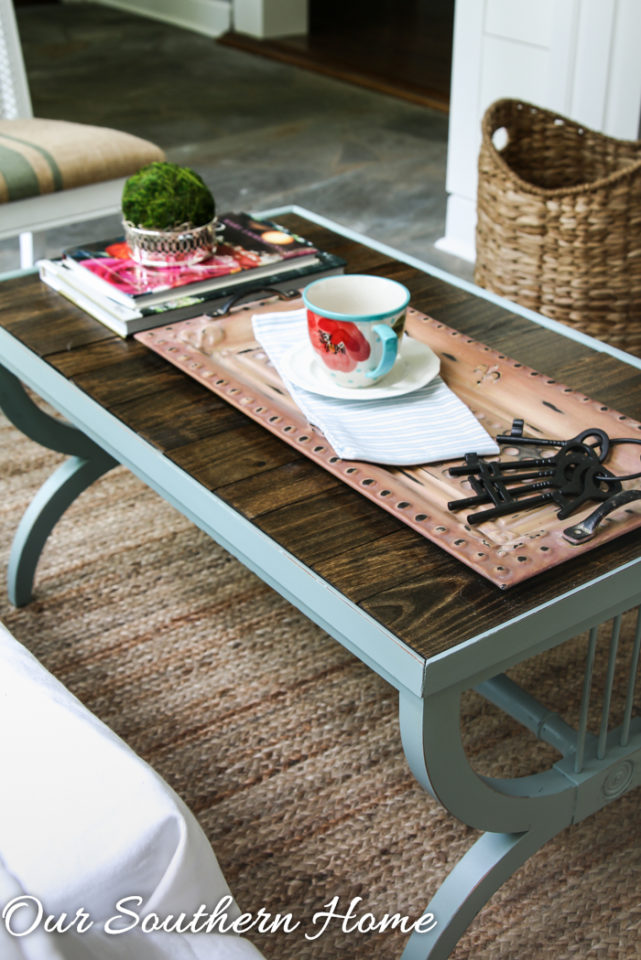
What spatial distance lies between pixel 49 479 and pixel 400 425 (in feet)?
1.94

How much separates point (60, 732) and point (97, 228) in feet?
7.26

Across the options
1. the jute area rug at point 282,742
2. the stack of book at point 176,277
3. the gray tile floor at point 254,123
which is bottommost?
the jute area rug at point 282,742

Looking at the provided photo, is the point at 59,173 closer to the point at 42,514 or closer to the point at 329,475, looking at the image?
the point at 42,514

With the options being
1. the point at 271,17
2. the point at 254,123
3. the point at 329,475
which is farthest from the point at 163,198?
the point at 271,17

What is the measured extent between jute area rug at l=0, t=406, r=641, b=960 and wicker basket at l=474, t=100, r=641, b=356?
2.56 feet

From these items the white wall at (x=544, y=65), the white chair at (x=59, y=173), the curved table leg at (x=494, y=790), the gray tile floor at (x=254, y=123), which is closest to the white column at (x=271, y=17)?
the gray tile floor at (x=254, y=123)

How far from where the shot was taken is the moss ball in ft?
3.67

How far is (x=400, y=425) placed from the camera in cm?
90

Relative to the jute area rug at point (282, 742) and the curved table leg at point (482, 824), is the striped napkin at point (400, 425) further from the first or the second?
the jute area rug at point (282, 742)

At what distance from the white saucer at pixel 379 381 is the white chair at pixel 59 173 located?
38.8 inches

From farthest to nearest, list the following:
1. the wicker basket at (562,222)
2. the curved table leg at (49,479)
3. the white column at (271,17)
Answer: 1. the white column at (271,17)
2. the wicker basket at (562,222)
3. the curved table leg at (49,479)

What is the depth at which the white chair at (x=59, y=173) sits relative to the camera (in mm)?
1798

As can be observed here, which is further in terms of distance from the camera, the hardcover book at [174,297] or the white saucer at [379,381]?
the hardcover book at [174,297]

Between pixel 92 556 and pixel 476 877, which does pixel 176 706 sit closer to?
pixel 92 556
